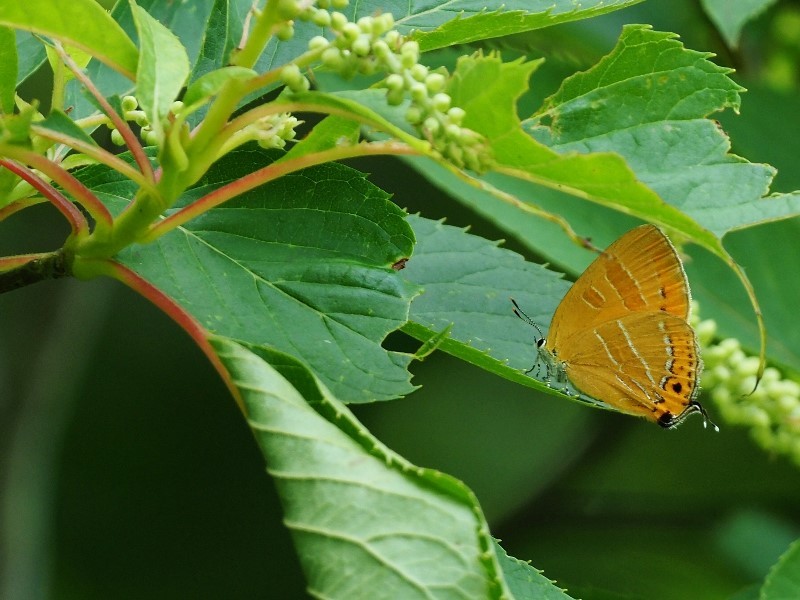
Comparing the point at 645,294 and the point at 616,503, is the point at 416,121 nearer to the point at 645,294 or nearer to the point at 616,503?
the point at 645,294

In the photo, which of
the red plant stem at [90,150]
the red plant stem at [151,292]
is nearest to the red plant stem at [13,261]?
the red plant stem at [151,292]

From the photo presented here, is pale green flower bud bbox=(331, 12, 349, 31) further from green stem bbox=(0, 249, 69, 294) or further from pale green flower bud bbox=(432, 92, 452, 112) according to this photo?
green stem bbox=(0, 249, 69, 294)

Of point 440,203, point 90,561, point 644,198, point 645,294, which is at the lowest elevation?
point 90,561

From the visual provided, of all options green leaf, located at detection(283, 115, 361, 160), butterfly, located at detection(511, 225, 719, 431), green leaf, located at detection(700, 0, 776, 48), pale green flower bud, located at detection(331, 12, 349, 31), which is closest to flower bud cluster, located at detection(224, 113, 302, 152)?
green leaf, located at detection(283, 115, 361, 160)

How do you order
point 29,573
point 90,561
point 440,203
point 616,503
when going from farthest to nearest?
point 90,561 < point 440,203 < point 616,503 < point 29,573

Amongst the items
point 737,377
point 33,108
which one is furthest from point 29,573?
point 33,108

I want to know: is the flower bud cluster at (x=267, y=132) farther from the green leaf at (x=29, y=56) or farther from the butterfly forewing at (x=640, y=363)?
the butterfly forewing at (x=640, y=363)

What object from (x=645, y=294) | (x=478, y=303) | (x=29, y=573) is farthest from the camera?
(x=29, y=573)
